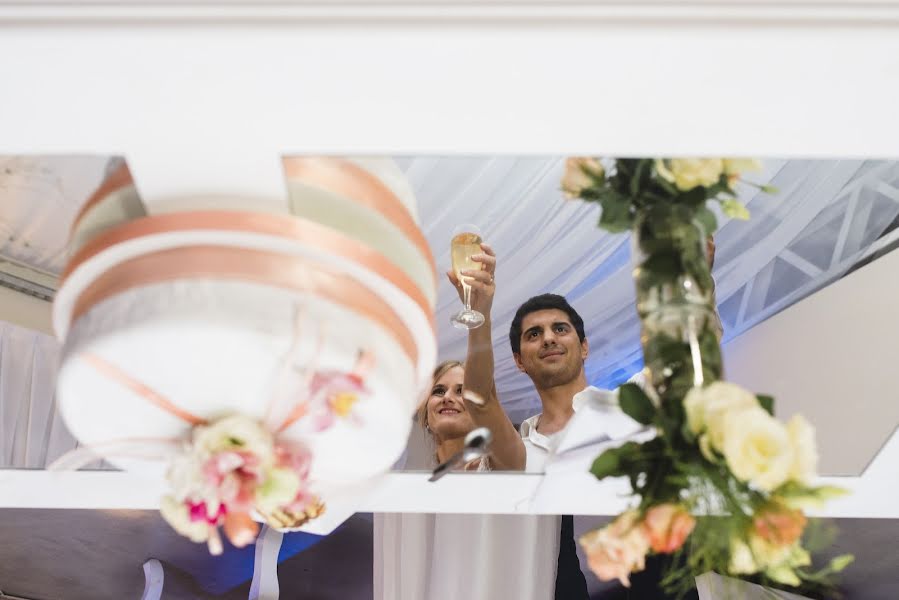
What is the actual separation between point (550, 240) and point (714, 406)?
1487 millimetres

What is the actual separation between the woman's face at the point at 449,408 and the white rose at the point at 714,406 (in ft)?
5.41

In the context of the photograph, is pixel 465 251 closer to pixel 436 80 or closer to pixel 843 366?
pixel 843 366

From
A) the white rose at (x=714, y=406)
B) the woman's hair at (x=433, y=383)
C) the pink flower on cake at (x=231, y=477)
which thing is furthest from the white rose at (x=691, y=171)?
the woman's hair at (x=433, y=383)

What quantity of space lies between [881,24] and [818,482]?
112 centimetres

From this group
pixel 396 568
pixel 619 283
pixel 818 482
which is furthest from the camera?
pixel 396 568

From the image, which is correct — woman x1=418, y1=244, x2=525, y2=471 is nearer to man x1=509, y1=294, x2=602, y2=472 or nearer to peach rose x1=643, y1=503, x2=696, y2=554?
man x1=509, y1=294, x2=602, y2=472

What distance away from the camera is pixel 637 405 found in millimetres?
1369

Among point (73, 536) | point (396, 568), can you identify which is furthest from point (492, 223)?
point (73, 536)

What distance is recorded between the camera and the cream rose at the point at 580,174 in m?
1.51

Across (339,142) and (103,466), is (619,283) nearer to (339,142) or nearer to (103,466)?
(103,466)

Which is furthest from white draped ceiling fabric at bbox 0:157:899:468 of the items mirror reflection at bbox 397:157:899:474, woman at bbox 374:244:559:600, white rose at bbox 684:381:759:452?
white rose at bbox 684:381:759:452

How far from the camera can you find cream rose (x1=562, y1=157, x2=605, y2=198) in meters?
1.51

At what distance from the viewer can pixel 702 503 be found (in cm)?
133

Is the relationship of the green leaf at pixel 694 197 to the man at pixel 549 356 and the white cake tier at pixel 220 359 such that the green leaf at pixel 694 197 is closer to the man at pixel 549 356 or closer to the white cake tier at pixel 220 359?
the white cake tier at pixel 220 359
